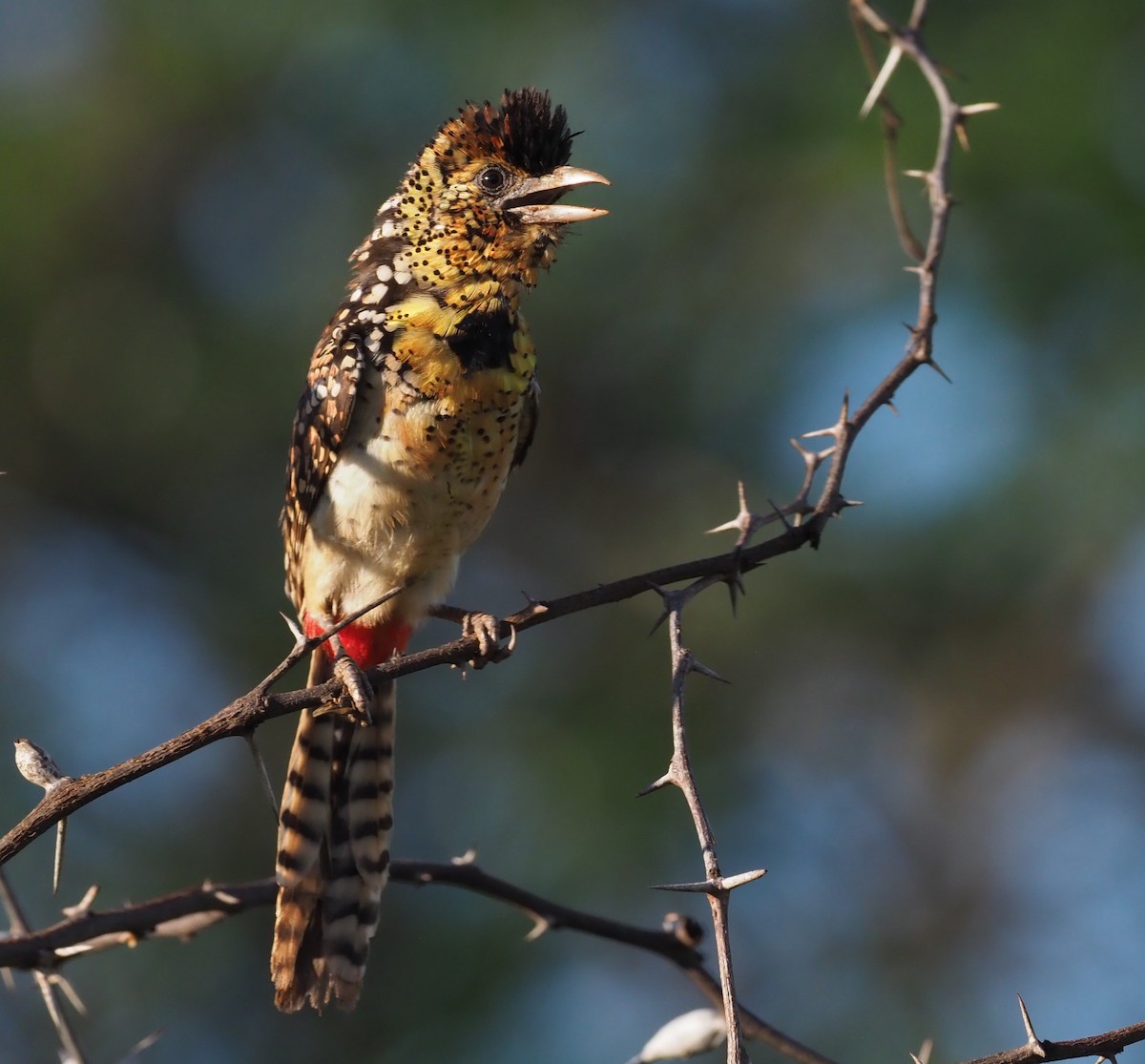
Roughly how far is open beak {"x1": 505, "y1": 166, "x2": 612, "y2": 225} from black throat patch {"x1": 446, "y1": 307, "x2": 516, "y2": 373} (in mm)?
253

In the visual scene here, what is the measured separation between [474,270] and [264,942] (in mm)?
4241

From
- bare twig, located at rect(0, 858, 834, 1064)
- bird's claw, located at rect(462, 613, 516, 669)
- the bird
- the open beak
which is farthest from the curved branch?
the open beak

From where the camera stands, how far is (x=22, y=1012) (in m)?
6.37

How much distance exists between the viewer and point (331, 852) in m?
3.76

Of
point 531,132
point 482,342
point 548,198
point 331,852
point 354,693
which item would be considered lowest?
point 331,852

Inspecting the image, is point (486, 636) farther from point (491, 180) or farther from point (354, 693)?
point (491, 180)

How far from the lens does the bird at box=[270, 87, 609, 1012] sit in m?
3.58

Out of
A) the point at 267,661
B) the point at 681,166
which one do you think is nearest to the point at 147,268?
the point at 267,661

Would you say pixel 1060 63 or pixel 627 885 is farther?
pixel 1060 63

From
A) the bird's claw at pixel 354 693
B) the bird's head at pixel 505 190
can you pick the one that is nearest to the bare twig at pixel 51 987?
the bird's claw at pixel 354 693

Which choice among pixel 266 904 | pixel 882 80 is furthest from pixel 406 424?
pixel 882 80

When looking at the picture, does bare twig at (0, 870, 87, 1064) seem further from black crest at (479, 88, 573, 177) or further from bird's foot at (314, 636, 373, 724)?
black crest at (479, 88, 573, 177)

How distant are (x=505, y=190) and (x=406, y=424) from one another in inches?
24.6

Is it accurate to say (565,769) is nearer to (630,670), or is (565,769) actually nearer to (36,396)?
(630,670)
